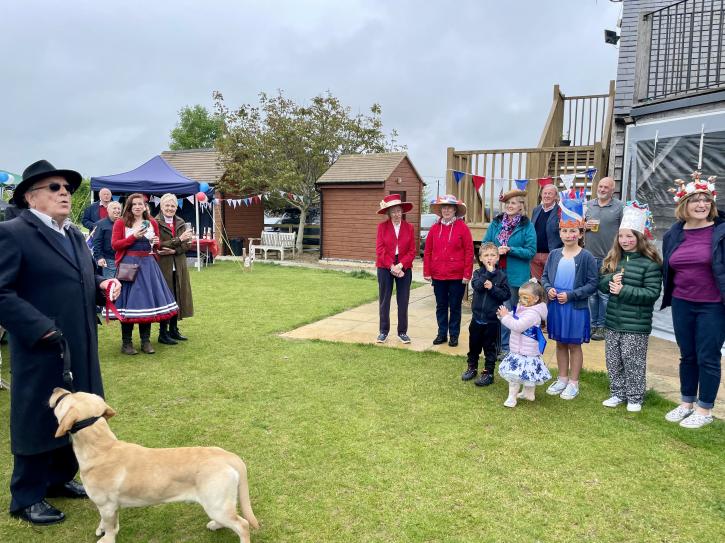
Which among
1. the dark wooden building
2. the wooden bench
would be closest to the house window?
the wooden bench

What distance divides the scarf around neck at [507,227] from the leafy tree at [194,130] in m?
49.7

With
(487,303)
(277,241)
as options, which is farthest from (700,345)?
(277,241)

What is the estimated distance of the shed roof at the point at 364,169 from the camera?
16.7m

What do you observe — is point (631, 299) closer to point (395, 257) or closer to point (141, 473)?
point (395, 257)

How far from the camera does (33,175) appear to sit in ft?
8.68

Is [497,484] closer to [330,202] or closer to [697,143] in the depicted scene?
[697,143]

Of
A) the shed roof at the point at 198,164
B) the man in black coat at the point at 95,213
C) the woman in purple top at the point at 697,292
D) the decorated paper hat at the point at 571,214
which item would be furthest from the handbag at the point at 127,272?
the shed roof at the point at 198,164

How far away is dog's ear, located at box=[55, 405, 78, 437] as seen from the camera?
2398 mm

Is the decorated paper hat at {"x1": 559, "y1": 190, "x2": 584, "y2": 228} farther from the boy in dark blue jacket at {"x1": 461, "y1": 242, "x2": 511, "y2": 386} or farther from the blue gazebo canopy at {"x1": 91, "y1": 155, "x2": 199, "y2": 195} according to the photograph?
the blue gazebo canopy at {"x1": 91, "y1": 155, "x2": 199, "y2": 195}

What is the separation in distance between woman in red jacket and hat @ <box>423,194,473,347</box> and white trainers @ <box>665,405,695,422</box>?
2.37m

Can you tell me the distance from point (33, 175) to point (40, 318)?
71 cm

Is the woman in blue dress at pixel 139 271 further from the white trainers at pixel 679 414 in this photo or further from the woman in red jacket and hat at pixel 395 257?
the white trainers at pixel 679 414

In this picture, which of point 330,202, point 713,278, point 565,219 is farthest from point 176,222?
point 330,202

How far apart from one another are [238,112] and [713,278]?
17.8 meters
